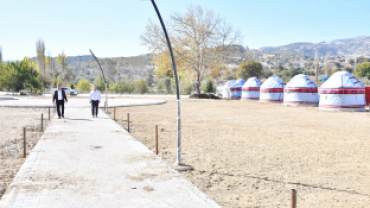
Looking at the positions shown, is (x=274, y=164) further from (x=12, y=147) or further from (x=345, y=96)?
(x=345, y=96)

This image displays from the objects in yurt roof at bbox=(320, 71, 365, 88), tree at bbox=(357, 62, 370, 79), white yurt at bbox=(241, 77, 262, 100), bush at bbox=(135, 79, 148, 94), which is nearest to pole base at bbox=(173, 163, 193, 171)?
yurt roof at bbox=(320, 71, 365, 88)

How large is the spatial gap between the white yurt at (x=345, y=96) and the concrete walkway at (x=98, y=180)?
19.0m

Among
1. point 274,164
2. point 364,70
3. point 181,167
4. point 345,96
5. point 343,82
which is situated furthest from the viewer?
point 364,70

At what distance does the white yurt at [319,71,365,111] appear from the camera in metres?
22.5

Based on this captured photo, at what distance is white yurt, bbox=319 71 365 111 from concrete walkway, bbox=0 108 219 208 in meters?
19.0

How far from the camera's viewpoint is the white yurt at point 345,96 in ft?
73.9

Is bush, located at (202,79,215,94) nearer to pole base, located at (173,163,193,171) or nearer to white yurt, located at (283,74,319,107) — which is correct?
white yurt, located at (283,74,319,107)

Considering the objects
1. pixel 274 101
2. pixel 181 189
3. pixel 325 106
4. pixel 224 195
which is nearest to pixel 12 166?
pixel 181 189

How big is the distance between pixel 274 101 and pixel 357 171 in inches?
1008

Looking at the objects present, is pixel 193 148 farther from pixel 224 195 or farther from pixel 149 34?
pixel 149 34

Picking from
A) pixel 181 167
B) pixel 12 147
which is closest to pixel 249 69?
pixel 12 147

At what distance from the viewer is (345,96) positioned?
22484 millimetres

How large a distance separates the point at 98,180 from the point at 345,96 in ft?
70.7

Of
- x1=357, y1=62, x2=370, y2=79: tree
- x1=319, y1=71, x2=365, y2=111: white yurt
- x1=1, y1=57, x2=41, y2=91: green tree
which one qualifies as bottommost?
x1=319, y1=71, x2=365, y2=111: white yurt
